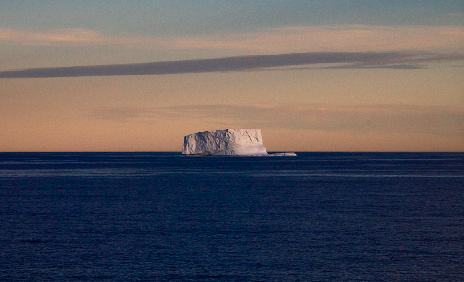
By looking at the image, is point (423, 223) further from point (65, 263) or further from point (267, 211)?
point (65, 263)

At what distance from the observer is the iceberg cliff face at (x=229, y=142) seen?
115500 millimetres

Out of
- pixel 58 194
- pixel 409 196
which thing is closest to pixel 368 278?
pixel 409 196

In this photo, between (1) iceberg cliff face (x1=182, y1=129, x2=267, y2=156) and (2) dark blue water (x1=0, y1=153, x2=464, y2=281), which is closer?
(2) dark blue water (x1=0, y1=153, x2=464, y2=281)

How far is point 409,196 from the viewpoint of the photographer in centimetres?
3634

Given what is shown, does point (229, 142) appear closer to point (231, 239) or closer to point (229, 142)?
point (229, 142)

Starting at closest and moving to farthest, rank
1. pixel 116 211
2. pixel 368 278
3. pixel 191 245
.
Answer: pixel 368 278
pixel 191 245
pixel 116 211

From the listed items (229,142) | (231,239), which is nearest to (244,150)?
(229,142)

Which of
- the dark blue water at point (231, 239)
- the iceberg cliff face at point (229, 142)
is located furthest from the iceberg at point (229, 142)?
the dark blue water at point (231, 239)

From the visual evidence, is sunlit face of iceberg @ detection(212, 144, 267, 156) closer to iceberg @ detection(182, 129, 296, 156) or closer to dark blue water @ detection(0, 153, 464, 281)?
iceberg @ detection(182, 129, 296, 156)

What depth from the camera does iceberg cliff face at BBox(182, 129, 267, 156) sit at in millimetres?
115500

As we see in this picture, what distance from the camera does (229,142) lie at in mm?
115688

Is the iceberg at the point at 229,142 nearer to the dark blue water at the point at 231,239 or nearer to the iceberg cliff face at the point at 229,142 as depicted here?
the iceberg cliff face at the point at 229,142

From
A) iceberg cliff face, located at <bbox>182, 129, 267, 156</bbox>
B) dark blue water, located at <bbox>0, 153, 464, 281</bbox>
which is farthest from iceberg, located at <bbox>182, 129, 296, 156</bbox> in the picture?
dark blue water, located at <bbox>0, 153, 464, 281</bbox>

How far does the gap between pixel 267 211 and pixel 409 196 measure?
1334 cm
